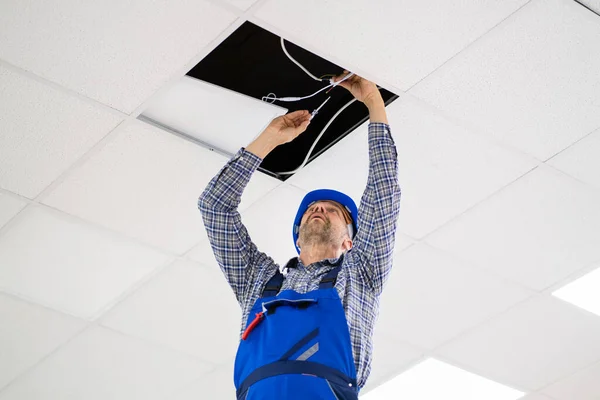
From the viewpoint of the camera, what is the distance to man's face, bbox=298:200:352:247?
8.10 feet

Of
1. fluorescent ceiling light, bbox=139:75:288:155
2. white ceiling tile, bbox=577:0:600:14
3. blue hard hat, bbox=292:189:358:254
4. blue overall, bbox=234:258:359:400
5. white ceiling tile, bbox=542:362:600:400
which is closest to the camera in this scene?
blue overall, bbox=234:258:359:400

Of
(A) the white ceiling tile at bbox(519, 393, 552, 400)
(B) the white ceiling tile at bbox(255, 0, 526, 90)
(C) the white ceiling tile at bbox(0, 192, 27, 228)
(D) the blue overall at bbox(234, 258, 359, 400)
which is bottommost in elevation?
(D) the blue overall at bbox(234, 258, 359, 400)

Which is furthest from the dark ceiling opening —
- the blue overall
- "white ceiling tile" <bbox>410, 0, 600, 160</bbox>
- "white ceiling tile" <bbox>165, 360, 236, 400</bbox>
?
"white ceiling tile" <bbox>165, 360, 236, 400</bbox>

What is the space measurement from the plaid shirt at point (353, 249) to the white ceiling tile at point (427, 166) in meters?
0.39

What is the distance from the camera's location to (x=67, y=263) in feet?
10.9

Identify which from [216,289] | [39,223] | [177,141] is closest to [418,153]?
[177,141]

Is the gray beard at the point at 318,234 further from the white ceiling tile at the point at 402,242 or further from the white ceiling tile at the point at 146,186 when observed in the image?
the white ceiling tile at the point at 402,242

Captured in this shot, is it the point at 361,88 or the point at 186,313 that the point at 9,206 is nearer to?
the point at 186,313

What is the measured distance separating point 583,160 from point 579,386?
5.60 ft

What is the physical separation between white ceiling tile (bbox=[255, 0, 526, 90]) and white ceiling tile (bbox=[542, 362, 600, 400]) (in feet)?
7.01

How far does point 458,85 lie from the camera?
2621 millimetres

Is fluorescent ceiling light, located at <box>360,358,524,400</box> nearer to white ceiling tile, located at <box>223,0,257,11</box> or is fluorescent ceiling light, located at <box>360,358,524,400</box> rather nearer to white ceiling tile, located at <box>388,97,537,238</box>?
white ceiling tile, located at <box>388,97,537,238</box>

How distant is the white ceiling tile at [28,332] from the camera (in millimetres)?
3547

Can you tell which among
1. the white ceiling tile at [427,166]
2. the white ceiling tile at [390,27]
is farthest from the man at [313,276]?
the white ceiling tile at [427,166]
